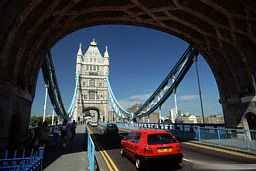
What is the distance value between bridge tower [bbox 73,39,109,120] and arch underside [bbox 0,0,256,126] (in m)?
76.2

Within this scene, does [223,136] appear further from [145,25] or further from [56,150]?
[145,25]

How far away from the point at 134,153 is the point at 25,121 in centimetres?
1248

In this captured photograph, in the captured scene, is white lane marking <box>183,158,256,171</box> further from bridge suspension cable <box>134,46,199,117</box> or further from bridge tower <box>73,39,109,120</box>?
bridge tower <box>73,39,109,120</box>

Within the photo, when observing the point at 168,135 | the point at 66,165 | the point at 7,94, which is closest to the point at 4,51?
the point at 7,94

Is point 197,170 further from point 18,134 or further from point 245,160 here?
point 18,134

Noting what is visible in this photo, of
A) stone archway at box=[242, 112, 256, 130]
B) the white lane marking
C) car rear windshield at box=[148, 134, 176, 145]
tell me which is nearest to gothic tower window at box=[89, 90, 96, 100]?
stone archway at box=[242, 112, 256, 130]

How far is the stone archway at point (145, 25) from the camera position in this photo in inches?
553

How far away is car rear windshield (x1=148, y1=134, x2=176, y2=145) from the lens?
9.34 metres

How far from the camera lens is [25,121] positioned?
18078mm

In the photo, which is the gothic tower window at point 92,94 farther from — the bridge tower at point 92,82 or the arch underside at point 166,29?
the arch underside at point 166,29

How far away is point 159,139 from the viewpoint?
9492 millimetres

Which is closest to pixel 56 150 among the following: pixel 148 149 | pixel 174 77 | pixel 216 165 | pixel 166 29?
pixel 148 149

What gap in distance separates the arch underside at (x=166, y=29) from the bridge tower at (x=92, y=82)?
76201 mm

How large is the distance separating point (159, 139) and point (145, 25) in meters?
18.6
